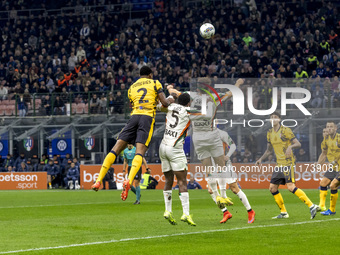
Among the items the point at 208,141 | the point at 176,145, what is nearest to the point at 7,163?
the point at 208,141

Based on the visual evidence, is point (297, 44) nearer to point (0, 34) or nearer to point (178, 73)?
point (178, 73)

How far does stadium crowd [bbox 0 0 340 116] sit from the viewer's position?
113 feet

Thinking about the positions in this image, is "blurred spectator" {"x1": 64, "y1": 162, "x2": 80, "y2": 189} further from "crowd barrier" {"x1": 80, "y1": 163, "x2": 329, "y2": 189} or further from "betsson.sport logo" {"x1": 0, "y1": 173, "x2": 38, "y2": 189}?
"betsson.sport logo" {"x1": 0, "y1": 173, "x2": 38, "y2": 189}

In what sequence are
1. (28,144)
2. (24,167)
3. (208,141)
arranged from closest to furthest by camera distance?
(208,141) → (24,167) → (28,144)

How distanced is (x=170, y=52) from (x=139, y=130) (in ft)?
85.4

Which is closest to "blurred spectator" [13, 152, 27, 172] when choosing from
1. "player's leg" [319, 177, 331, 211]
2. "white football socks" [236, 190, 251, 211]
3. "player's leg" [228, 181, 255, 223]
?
"player's leg" [319, 177, 331, 211]

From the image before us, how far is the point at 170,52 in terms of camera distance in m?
38.6

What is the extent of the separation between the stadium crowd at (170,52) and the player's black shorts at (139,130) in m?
19.2

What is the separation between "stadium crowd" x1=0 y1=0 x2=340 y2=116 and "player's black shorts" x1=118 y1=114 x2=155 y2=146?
1923cm

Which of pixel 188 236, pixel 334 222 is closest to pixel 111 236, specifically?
pixel 188 236

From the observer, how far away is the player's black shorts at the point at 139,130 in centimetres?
1288

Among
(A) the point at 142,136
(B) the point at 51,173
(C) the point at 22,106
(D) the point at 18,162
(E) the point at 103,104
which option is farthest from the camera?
(C) the point at 22,106

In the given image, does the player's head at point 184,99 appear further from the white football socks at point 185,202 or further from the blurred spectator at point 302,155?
the blurred spectator at point 302,155

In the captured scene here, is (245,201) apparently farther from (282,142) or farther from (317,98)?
(317,98)
